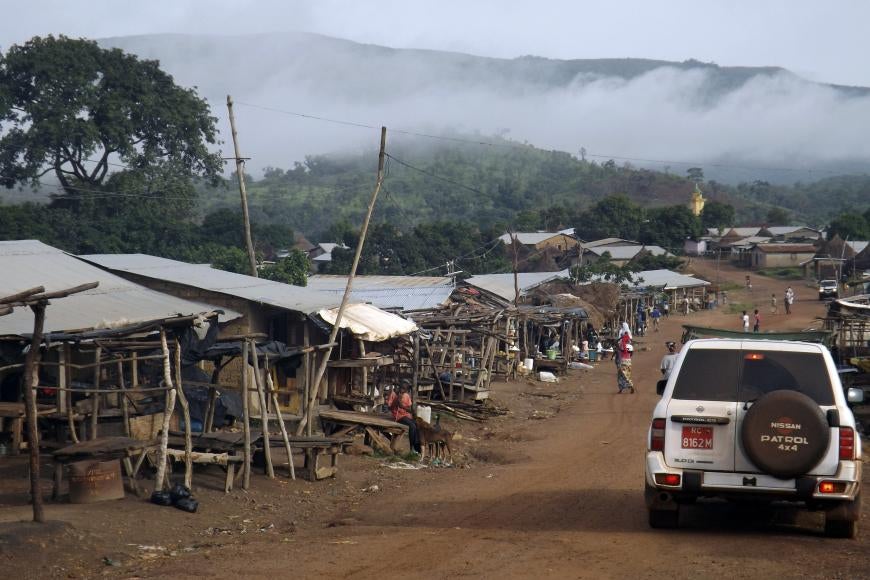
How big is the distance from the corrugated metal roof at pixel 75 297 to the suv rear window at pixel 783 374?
33.0ft

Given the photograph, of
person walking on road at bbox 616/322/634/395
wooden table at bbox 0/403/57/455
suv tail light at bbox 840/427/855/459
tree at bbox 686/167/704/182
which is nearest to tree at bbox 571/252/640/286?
person walking on road at bbox 616/322/634/395

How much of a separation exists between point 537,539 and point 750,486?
199 cm

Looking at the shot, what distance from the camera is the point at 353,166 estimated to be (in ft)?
585

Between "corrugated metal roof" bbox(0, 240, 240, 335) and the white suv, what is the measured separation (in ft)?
31.5

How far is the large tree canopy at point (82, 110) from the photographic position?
46719 mm

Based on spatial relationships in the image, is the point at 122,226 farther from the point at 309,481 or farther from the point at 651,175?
the point at 651,175

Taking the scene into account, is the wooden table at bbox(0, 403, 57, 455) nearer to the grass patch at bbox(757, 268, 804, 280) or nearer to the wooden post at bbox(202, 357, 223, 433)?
the wooden post at bbox(202, 357, 223, 433)

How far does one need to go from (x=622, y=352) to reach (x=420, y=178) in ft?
382

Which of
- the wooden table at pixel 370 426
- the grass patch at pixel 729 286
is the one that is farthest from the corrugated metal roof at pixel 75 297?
the grass patch at pixel 729 286

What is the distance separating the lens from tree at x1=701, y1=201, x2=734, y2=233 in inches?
3681

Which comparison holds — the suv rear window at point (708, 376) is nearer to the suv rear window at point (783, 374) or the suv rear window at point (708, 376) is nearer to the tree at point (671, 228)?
the suv rear window at point (783, 374)

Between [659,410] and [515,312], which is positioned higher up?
[659,410]

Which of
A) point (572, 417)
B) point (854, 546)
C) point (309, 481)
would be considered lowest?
point (572, 417)

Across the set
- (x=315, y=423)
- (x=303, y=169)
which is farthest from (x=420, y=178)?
(x=315, y=423)
